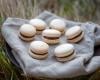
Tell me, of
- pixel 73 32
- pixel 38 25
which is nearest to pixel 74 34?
pixel 73 32

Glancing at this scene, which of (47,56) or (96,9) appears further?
(96,9)

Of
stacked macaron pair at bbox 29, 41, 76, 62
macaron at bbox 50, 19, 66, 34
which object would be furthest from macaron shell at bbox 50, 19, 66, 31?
stacked macaron pair at bbox 29, 41, 76, 62

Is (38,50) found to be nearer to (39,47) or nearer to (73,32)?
(39,47)

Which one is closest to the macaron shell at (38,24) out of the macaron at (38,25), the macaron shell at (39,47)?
the macaron at (38,25)

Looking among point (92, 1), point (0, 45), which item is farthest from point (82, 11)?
point (0, 45)

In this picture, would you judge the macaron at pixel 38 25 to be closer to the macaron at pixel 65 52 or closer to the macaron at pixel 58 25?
the macaron at pixel 58 25

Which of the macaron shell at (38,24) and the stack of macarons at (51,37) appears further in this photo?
the macaron shell at (38,24)

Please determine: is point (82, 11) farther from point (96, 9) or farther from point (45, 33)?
point (45, 33)

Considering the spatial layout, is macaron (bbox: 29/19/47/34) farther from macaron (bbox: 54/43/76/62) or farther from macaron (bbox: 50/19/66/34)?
macaron (bbox: 54/43/76/62)
